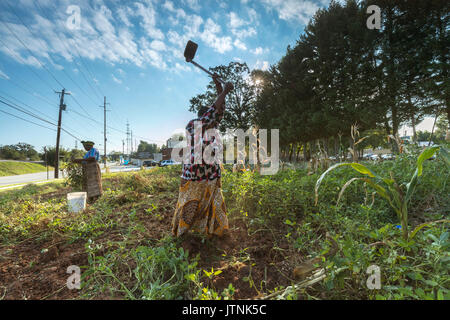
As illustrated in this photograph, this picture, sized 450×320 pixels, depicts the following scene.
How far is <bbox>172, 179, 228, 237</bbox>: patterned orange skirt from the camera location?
85.6 inches

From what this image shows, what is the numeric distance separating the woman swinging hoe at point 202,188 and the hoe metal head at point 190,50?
2.04ft

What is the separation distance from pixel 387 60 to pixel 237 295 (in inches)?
623

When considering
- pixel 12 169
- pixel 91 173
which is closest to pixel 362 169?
pixel 91 173

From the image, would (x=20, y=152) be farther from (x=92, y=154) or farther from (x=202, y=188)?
(x=202, y=188)

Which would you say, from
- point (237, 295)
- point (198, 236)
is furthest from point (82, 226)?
point (237, 295)

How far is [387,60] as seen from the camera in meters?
11.6

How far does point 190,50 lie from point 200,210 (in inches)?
77.4

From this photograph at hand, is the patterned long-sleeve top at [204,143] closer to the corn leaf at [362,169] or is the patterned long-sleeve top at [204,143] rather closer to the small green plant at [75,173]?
the corn leaf at [362,169]

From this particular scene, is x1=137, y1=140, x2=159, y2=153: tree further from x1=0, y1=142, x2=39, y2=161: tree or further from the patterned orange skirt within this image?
the patterned orange skirt

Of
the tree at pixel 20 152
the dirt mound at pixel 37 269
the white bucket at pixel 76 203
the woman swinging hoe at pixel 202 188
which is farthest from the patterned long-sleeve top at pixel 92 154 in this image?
the tree at pixel 20 152

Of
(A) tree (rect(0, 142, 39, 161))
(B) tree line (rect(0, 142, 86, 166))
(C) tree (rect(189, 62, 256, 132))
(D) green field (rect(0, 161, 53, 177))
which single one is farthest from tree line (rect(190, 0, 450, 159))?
(A) tree (rect(0, 142, 39, 161))

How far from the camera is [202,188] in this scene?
221 cm

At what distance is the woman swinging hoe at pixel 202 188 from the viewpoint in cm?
217
